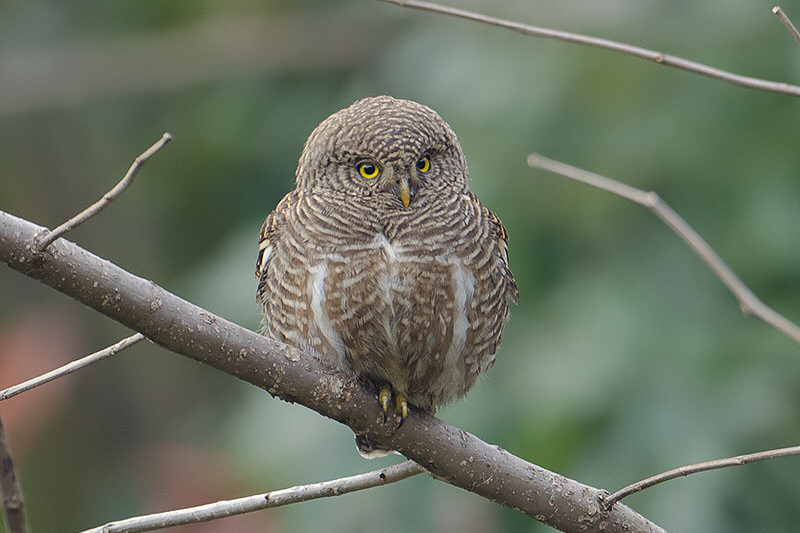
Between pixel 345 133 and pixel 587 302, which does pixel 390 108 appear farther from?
pixel 587 302

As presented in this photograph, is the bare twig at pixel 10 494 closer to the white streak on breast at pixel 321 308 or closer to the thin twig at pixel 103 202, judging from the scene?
the thin twig at pixel 103 202

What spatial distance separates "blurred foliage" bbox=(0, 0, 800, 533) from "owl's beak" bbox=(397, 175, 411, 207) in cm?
185

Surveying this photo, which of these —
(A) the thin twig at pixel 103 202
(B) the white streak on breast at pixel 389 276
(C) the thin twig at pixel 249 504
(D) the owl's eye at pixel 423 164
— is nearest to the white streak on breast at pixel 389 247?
(B) the white streak on breast at pixel 389 276

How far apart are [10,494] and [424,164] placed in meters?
1.38

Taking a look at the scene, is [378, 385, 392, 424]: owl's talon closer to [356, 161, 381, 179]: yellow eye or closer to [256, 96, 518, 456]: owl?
[256, 96, 518, 456]: owl

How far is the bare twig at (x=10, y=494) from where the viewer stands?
236 cm

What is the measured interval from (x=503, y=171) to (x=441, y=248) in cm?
230

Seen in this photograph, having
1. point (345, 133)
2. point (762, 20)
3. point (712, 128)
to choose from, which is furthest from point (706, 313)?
point (345, 133)

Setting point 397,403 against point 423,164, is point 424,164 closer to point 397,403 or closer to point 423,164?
point 423,164

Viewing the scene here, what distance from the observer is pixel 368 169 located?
9.27 ft

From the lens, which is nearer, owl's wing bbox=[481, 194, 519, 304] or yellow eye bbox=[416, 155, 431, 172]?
yellow eye bbox=[416, 155, 431, 172]

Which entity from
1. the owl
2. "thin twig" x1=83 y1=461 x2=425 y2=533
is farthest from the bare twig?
the owl

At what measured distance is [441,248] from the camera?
2.76m

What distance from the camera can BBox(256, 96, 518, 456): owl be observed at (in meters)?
2.72
